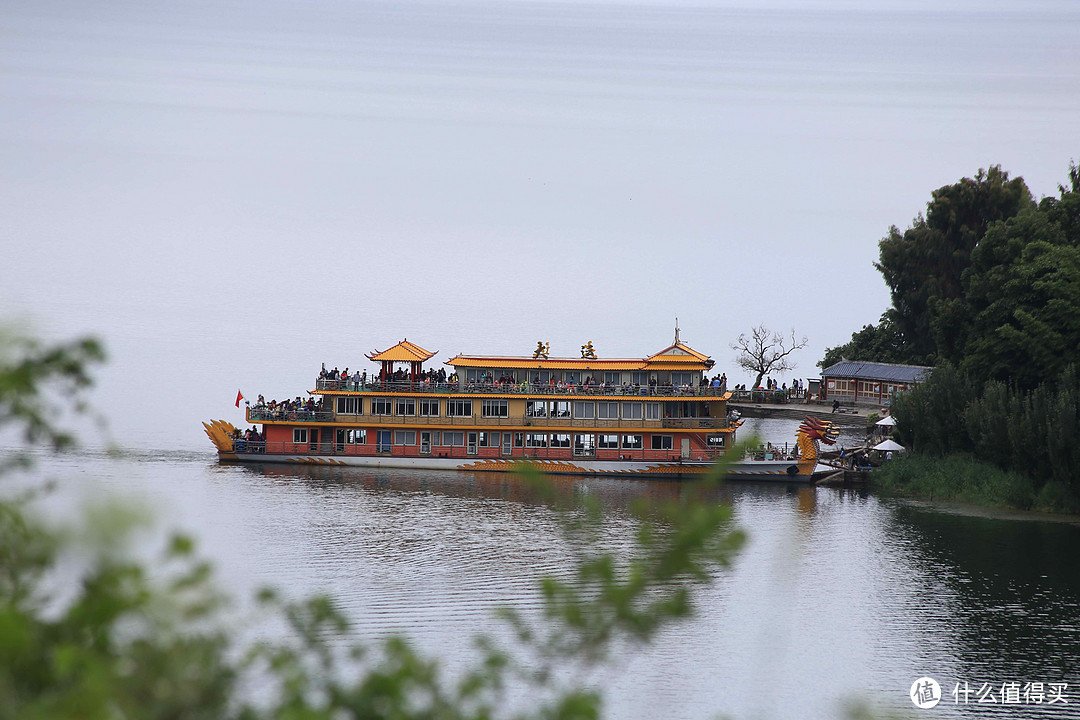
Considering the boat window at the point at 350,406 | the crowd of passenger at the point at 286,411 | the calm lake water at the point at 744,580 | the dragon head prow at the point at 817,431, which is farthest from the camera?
the crowd of passenger at the point at 286,411

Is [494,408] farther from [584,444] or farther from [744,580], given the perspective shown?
[744,580]

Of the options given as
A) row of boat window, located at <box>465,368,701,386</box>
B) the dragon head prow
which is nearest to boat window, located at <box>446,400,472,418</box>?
row of boat window, located at <box>465,368,701,386</box>

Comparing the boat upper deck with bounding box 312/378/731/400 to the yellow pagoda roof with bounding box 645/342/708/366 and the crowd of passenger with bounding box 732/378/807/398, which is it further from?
the crowd of passenger with bounding box 732/378/807/398

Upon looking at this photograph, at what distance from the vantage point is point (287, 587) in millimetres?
29062

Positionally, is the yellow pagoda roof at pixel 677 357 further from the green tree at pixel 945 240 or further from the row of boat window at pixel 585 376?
the green tree at pixel 945 240

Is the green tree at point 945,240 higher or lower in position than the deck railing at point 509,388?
higher

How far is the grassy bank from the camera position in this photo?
1601 inches

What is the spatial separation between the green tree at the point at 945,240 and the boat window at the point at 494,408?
2855 cm

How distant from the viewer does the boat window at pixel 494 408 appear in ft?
176

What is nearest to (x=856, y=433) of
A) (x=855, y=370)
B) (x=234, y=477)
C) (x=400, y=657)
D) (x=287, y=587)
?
(x=855, y=370)

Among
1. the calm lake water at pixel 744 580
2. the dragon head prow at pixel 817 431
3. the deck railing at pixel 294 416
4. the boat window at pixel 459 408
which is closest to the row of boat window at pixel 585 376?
the boat window at pixel 459 408

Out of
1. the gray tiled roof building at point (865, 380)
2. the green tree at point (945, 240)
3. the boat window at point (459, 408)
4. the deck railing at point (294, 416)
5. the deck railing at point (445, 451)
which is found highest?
the green tree at point (945, 240)

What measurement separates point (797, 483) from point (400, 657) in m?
44.6

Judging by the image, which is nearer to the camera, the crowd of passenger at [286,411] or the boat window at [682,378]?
the boat window at [682,378]
